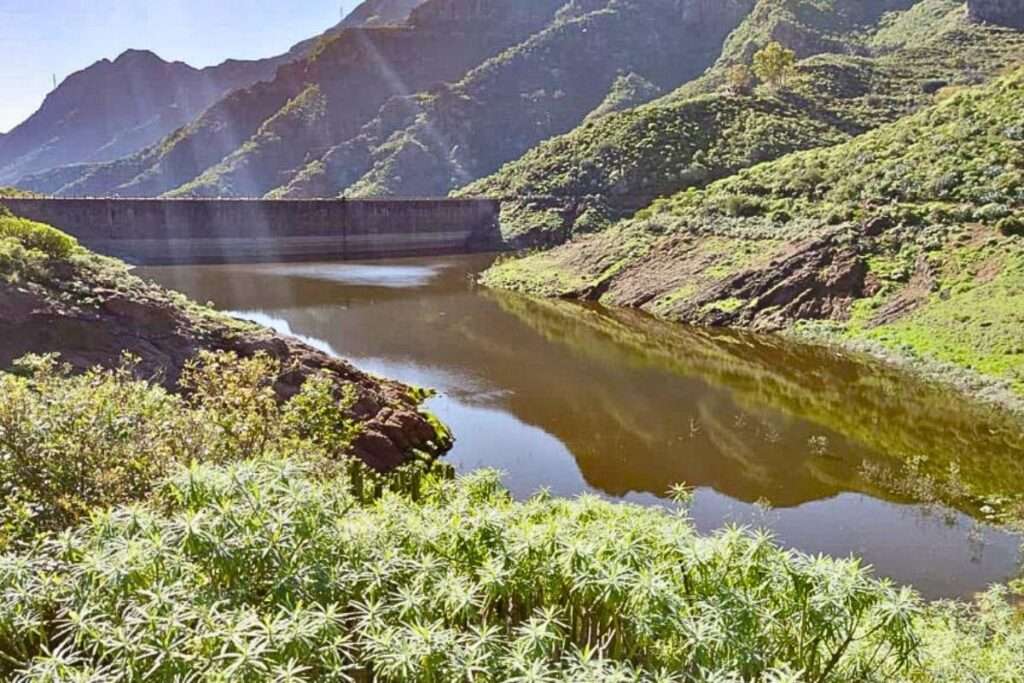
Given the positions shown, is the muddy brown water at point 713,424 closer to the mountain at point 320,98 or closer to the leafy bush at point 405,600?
the leafy bush at point 405,600

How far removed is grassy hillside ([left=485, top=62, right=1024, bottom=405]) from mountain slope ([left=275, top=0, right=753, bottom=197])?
166ft

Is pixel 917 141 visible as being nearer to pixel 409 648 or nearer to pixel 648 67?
pixel 409 648

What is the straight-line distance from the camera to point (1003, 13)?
70.7 metres

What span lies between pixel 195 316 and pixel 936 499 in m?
15.6

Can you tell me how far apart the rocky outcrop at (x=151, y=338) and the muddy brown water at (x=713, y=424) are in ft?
5.92

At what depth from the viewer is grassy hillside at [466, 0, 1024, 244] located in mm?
53156

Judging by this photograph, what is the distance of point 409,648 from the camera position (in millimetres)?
4188

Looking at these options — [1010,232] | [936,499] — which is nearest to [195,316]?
[936,499]

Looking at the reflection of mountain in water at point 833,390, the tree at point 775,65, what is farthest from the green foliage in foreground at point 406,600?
the tree at point 775,65

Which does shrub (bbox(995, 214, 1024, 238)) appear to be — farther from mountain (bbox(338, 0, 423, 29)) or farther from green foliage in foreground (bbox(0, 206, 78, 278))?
mountain (bbox(338, 0, 423, 29))

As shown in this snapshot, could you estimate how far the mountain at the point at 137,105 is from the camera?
188125mm

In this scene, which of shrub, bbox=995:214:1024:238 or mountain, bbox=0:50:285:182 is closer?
shrub, bbox=995:214:1024:238

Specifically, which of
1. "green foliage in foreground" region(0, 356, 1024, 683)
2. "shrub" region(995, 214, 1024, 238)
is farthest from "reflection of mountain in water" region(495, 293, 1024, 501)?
"green foliage in foreground" region(0, 356, 1024, 683)

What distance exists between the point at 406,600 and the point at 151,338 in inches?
495
